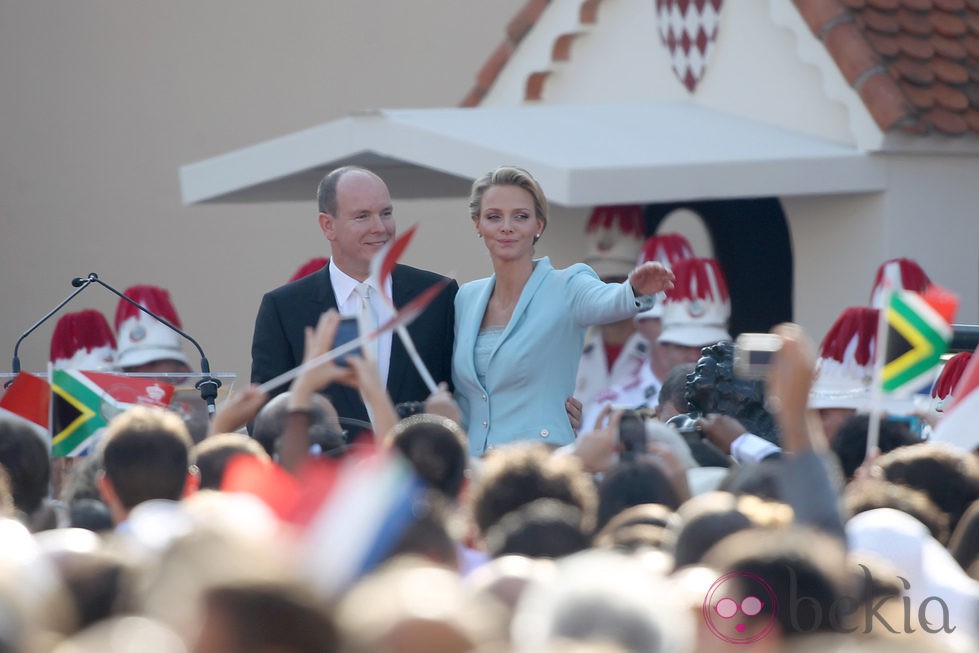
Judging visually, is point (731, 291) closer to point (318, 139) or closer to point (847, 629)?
point (318, 139)

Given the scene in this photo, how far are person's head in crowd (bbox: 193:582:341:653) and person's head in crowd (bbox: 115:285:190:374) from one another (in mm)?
7552

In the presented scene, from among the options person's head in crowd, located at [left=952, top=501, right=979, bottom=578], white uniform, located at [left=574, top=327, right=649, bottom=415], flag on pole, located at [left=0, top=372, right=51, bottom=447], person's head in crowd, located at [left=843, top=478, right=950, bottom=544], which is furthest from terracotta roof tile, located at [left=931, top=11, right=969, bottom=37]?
person's head in crowd, located at [left=952, top=501, right=979, bottom=578]

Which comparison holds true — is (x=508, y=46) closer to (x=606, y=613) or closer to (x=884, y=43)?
(x=884, y=43)

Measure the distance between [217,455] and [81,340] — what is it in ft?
21.9

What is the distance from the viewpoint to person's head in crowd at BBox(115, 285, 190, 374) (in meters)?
9.87

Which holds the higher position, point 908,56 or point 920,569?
point 908,56

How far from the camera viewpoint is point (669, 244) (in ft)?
32.5

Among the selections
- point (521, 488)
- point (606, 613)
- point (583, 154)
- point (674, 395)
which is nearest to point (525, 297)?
point (674, 395)

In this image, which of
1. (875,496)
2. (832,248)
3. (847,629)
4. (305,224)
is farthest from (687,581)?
(305,224)

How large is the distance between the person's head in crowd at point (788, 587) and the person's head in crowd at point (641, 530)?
516 millimetres

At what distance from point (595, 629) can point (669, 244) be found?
7.55 m

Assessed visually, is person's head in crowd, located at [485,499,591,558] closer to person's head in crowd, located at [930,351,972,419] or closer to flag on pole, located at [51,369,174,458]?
flag on pole, located at [51,369,174,458]

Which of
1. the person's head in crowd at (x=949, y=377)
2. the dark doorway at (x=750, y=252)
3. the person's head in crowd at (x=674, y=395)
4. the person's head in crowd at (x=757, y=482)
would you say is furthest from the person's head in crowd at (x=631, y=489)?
the dark doorway at (x=750, y=252)

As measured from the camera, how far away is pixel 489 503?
3.58 meters
